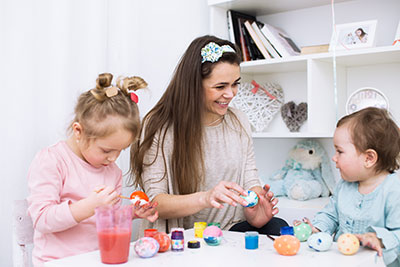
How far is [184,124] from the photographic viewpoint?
1.74m

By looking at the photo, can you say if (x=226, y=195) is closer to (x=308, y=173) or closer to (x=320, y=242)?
(x=320, y=242)

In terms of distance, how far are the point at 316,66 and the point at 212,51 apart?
705 mm

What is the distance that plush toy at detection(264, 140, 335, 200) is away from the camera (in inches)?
93.5

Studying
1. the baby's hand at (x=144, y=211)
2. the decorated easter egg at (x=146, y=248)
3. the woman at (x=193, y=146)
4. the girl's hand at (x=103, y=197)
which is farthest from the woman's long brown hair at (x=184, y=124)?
the decorated easter egg at (x=146, y=248)

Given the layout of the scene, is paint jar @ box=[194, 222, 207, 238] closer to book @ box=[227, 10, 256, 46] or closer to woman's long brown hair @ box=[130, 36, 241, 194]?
woman's long brown hair @ box=[130, 36, 241, 194]

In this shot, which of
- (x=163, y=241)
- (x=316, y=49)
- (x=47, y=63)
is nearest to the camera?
(x=163, y=241)

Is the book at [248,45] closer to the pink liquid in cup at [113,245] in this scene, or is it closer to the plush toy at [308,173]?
the plush toy at [308,173]

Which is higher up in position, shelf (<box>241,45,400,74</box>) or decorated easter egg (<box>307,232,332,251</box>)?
shelf (<box>241,45,400,74</box>)

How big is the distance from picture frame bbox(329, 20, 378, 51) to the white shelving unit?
54mm

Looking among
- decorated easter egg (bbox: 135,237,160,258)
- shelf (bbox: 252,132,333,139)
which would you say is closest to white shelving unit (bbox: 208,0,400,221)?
shelf (bbox: 252,132,333,139)

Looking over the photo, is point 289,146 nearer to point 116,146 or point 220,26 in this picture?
point 220,26

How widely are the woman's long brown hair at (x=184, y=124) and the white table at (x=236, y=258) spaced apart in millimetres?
521

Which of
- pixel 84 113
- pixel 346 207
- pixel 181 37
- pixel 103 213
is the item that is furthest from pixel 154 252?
pixel 181 37

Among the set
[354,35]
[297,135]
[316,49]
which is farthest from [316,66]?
[297,135]
